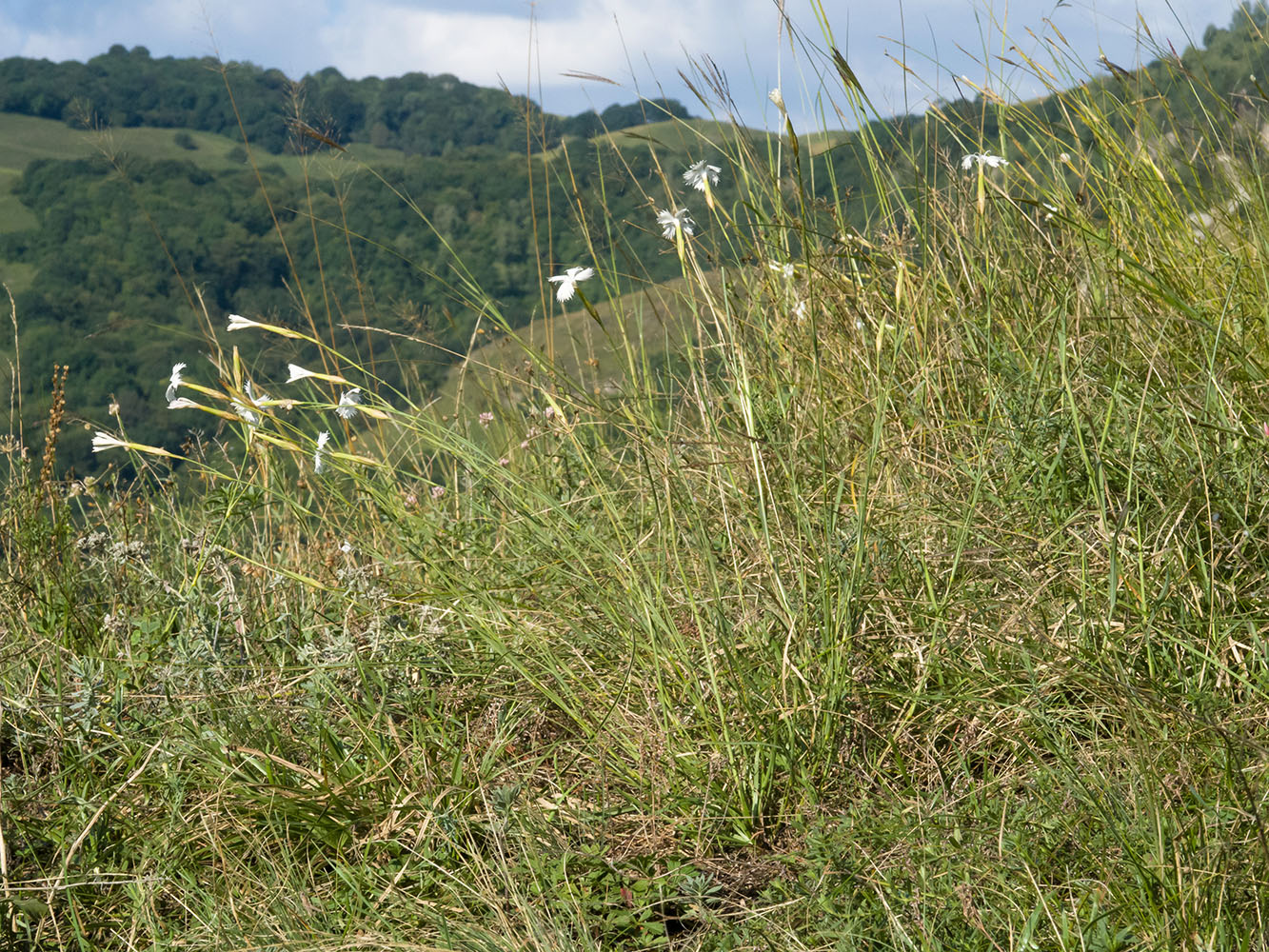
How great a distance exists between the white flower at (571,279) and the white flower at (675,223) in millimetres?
160

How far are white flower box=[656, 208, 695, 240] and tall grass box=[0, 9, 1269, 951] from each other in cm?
4

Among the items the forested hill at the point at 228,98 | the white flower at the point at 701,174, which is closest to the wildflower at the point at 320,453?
the white flower at the point at 701,174

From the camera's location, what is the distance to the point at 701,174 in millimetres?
1731

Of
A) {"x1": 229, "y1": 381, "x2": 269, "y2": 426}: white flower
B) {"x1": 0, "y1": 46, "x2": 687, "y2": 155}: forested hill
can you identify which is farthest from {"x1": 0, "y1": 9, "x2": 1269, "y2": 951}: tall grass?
{"x1": 0, "y1": 46, "x2": 687, "y2": 155}: forested hill

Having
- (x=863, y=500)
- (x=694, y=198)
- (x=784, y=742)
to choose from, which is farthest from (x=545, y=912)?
(x=694, y=198)

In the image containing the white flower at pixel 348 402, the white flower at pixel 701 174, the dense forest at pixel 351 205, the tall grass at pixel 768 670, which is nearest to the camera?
the tall grass at pixel 768 670

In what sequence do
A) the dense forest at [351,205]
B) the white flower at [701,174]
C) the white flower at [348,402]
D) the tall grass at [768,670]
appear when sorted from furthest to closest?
the dense forest at [351,205] < the white flower at [701,174] < the white flower at [348,402] < the tall grass at [768,670]

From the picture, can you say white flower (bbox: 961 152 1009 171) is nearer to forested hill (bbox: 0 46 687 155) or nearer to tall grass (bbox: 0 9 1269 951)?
tall grass (bbox: 0 9 1269 951)

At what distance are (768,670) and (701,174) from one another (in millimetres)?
899

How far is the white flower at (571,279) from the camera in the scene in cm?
152

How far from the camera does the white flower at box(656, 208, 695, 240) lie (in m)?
1.61

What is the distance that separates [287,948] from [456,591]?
59cm

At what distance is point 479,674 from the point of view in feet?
5.37

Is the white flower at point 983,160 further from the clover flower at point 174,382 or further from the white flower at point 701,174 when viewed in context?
the clover flower at point 174,382
